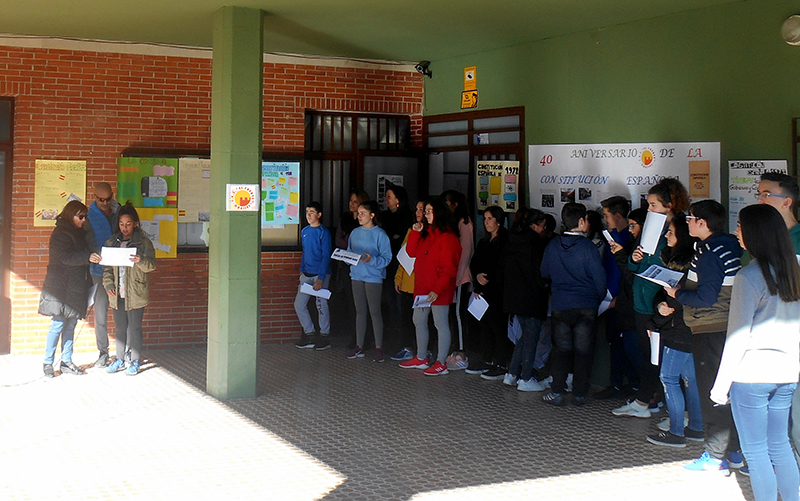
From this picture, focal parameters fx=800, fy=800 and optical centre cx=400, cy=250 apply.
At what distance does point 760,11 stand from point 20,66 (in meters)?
7.19

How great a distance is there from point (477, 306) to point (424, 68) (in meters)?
3.58

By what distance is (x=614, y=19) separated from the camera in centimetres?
721

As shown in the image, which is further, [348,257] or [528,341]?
[348,257]

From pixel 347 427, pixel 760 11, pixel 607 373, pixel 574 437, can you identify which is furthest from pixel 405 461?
pixel 760 11

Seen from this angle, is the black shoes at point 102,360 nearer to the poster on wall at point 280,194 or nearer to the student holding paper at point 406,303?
the poster on wall at point 280,194

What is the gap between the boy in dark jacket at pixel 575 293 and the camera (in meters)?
6.57

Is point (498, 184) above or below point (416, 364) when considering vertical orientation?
above

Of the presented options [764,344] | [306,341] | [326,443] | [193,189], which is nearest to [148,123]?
[193,189]

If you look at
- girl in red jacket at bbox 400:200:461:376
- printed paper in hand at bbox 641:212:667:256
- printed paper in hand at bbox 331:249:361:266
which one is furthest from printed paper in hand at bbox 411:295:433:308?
printed paper in hand at bbox 641:212:667:256

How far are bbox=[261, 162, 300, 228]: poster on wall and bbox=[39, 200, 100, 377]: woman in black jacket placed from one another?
2330mm

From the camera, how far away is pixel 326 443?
5.71 meters

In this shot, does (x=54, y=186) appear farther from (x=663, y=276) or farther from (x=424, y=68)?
(x=663, y=276)

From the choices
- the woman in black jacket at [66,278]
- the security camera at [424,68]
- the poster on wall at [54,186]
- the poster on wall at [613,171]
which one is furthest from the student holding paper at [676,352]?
the poster on wall at [54,186]

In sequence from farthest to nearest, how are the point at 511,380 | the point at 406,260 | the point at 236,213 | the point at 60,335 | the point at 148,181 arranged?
the point at 148,181 → the point at 406,260 → the point at 60,335 → the point at 511,380 → the point at 236,213
